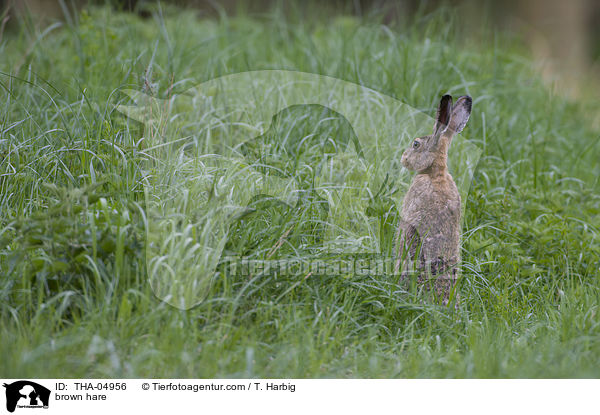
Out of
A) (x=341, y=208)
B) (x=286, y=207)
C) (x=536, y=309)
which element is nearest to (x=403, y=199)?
(x=341, y=208)

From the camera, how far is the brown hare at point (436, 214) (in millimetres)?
3537

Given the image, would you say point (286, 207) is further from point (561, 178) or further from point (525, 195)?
point (561, 178)

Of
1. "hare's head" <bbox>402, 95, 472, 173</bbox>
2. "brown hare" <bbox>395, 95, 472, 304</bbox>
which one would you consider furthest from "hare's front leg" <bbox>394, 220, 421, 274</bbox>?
"hare's head" <bbox>402, 95, 472, 173</bbox>

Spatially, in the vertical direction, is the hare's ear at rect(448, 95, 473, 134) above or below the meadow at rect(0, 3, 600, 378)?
above

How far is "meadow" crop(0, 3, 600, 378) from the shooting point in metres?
3.04

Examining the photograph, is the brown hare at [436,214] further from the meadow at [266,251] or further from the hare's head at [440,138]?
the meadow at [266,251]

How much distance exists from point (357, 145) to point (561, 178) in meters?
1.89

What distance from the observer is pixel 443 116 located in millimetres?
3529
